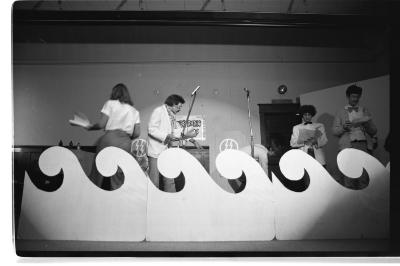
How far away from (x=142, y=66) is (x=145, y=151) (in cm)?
68

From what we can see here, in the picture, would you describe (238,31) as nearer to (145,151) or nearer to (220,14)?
(220,14)

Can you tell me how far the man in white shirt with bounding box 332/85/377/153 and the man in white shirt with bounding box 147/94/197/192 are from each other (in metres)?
1.18

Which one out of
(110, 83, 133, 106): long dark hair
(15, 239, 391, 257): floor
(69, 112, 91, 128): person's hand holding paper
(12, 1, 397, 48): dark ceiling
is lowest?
(15, 239, 391, 257): floor

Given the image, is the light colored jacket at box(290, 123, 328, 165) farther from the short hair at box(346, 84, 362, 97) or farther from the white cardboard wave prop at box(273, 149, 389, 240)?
the short hair at box(346, 84, 362, 97)

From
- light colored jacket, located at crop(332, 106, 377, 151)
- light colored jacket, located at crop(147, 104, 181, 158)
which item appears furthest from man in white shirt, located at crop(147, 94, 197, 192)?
light colored jacket, located at crop(332, 106, 377, 151)

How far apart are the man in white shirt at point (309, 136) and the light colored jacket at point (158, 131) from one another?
0.95 meters

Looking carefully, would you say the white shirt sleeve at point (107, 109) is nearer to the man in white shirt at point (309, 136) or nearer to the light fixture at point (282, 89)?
→ the light fixture at point (282, 89)

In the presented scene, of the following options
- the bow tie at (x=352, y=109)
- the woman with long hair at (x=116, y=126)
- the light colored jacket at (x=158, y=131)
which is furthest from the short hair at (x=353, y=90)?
the woman with long hair at (x=116, y=126)

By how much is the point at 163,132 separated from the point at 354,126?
5.05 feet

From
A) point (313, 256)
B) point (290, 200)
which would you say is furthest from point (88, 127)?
point (313, 256)

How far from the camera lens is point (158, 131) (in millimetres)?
3580

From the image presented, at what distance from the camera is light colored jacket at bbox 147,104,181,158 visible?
11.7 feet

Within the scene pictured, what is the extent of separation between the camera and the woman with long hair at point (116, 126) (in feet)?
11.7
